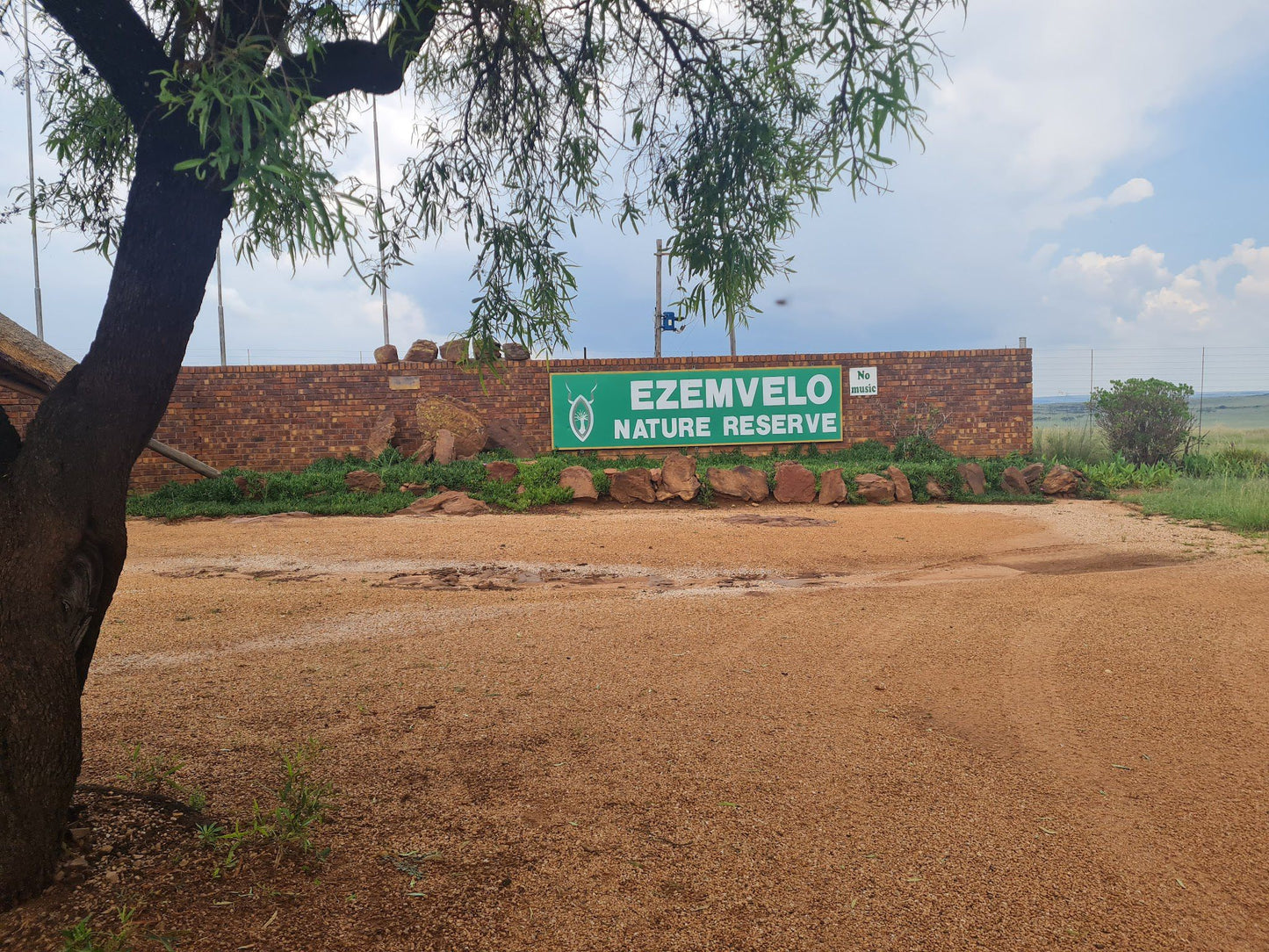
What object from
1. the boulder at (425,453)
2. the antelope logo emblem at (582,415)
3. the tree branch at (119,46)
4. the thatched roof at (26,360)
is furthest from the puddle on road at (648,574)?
the antelope logo emblem at (582,415)

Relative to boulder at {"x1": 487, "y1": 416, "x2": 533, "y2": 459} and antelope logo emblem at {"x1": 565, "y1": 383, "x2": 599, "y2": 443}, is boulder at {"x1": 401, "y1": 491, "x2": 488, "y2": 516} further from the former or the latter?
antelope logo emblem at {"x1": 565, "y1": 383, "x2": 599, "y2": 443}

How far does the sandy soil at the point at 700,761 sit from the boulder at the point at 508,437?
863 centimetres

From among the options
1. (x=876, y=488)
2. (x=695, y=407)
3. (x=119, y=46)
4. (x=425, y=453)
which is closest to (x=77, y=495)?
(x=119, y=46)

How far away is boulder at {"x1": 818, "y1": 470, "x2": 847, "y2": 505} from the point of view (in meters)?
11.9

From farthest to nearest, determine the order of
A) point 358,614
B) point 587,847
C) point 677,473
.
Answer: point 677,473, point 358,614, point 587,847

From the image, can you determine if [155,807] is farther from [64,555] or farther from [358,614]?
[358,614]

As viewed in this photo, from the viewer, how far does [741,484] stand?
39.5 ft

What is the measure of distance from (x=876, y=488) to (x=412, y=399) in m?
8.88

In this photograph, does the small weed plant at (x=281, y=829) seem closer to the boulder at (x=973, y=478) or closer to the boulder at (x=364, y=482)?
the boulder at (x=364, y=482)

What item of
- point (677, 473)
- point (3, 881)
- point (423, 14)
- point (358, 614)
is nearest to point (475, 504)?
point (677, 473)

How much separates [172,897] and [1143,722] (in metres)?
3.92

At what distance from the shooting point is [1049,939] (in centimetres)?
222

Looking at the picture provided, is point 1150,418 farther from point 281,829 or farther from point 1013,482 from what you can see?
point 281,829

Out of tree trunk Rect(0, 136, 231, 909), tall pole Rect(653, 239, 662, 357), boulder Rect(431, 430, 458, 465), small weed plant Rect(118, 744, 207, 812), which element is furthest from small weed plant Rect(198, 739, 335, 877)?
tall pole Rect(653, 239, 662, 357)
